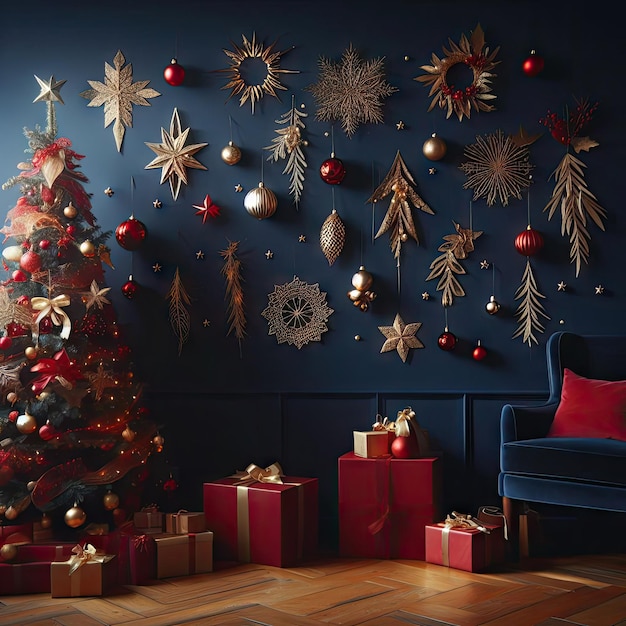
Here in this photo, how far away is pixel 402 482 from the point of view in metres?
3.34

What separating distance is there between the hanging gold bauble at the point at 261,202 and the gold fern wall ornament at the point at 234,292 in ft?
0.64

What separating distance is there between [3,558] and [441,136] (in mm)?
2631

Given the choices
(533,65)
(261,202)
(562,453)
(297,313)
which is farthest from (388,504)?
(533,65)

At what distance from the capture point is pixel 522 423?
3.27 m

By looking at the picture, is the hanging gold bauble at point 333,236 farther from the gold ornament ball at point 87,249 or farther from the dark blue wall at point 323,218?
the gold ornament ball at point 87,249

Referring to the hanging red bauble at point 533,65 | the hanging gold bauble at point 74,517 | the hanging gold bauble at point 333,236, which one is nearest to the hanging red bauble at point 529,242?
the hanging red bauble at point 533,65

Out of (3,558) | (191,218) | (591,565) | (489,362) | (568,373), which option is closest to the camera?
(3,558)

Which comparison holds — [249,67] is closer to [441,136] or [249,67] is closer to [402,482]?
[441,136]

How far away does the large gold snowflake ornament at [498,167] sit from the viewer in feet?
12.1

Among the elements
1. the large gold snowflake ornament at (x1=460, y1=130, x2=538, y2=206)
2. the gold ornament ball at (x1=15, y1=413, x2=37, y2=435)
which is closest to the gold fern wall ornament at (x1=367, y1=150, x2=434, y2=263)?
the large gold snowflake ornament at (x1=460, y1=130, x2=538, y2=206)

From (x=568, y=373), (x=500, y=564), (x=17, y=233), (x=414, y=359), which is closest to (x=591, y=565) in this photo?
(x=500, y=564)

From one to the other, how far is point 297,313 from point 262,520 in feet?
3.50

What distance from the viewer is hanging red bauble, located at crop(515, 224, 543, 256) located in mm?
3604

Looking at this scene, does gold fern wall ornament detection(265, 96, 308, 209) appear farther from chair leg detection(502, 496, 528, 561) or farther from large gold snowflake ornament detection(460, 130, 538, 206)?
chair leg detection(502, 496, 528, 561)
